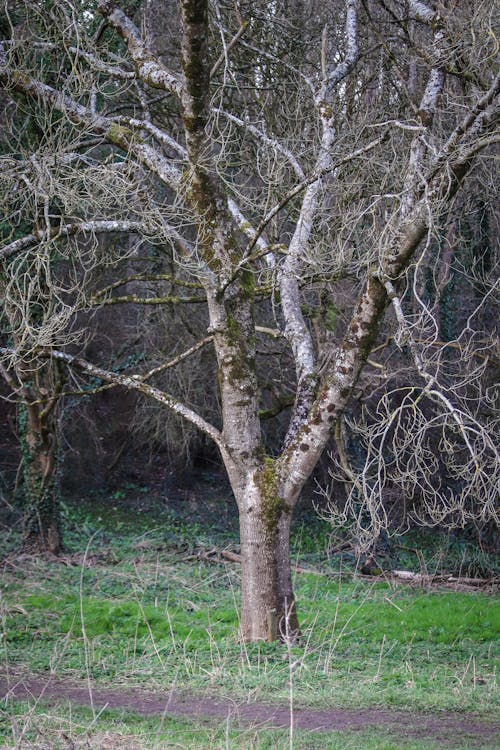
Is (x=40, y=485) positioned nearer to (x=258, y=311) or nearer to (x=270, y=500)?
(x=258, y=311)

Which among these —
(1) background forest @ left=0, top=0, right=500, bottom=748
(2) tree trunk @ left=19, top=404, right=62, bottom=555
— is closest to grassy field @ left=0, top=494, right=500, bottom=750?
(1) background forest @ left=0, top=0, right=500, bottom=748

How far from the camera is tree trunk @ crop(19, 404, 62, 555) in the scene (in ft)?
44.3

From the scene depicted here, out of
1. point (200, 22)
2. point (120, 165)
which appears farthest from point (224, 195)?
point (200, 22)

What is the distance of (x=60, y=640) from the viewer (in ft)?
26.0

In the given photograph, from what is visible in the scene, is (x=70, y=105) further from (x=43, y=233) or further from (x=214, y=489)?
(x=214, y=489)

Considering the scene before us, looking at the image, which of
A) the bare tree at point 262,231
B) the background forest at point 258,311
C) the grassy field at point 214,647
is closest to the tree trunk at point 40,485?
the background forest at point 258,311

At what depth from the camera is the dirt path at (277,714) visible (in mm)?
5762

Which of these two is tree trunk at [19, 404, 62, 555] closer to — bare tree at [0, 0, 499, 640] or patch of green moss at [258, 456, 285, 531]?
bare tree at [0, 0, 499, 640]

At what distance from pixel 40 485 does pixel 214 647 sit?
246 inches

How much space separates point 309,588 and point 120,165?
6.92 m

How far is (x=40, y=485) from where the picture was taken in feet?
44.7

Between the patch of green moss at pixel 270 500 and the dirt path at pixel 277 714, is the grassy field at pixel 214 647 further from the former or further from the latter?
the patch of green moss at pixel 270 500

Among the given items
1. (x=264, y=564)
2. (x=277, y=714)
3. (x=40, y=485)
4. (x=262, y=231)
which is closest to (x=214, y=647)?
(x=264, y=564)

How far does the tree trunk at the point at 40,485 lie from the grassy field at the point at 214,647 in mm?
412
